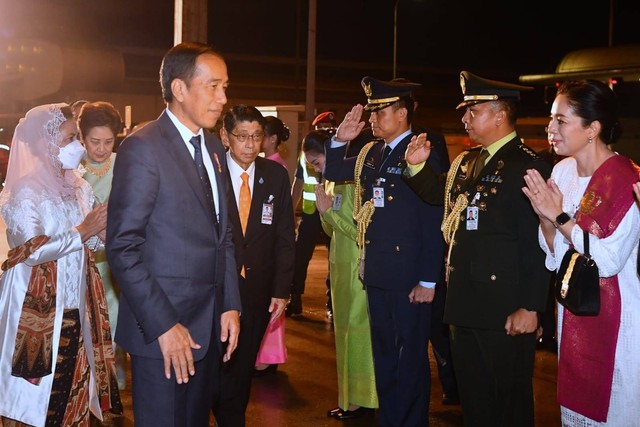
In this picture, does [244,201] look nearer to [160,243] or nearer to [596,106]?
[160,243]

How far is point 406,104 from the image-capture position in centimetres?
559

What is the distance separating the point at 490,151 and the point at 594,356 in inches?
51.1

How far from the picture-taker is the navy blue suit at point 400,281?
5457 millimetres

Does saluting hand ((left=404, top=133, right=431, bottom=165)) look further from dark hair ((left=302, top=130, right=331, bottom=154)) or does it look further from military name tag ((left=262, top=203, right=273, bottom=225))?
dark hair ((left=302, top=130, right=331, bottom=154))

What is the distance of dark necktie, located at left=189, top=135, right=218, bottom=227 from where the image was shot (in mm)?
3650

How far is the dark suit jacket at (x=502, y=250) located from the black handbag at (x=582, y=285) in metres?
0.54

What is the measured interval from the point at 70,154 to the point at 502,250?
101 inches

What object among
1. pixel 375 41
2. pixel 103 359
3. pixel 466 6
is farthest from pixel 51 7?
pixel 103 359

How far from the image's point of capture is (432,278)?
5.38m

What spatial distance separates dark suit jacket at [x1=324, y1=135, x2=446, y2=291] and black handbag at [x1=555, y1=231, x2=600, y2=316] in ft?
4.73

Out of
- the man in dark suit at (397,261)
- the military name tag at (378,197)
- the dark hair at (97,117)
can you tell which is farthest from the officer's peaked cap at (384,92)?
the dark hair at (97,117)

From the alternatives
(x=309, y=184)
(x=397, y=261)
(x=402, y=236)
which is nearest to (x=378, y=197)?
(x=402, y=236)

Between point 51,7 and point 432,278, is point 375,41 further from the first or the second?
point 432,278

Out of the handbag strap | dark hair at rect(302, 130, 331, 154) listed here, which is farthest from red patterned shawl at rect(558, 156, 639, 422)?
dark hair at rect(302, 130, 331, 154)
